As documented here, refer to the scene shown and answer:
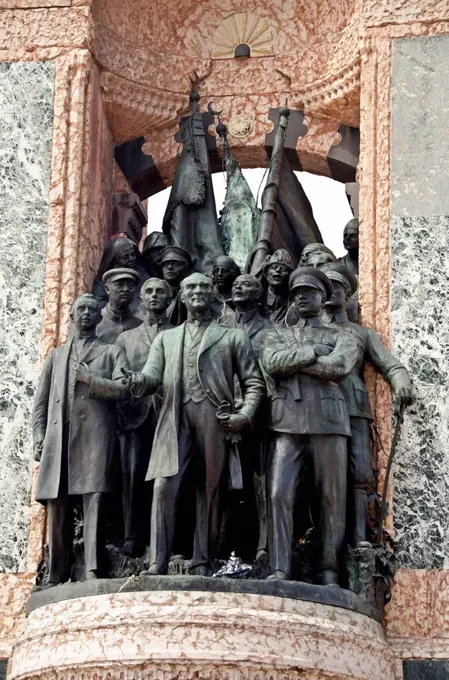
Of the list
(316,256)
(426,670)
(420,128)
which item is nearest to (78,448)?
(316,256)

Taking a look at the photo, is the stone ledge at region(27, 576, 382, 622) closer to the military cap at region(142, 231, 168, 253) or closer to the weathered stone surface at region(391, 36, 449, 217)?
the weathered stone surface at region(391, 36, 449, 217)

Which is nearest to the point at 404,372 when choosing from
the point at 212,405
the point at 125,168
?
the point at 212,405

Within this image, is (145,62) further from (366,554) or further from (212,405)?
(366,554)

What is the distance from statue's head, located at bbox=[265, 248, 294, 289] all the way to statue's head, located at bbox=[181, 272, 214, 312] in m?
1.18

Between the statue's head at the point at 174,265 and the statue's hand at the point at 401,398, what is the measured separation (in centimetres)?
237

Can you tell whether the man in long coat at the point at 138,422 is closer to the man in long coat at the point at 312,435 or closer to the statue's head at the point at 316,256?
the man in long coat at the point at 312,435

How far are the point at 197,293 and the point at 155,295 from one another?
0.83m

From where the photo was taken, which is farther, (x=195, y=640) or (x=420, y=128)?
(x=420, y=128)

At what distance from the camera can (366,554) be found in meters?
12.5

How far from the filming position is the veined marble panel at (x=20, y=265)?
44.8 feet

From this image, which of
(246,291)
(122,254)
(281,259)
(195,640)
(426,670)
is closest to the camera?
(195,640)

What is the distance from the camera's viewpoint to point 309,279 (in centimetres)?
1302

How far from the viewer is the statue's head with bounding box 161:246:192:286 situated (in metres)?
14.5

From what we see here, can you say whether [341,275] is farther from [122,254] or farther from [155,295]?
[122,254]
